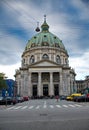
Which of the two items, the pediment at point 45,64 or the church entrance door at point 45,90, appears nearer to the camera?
the pediment at point 45,64

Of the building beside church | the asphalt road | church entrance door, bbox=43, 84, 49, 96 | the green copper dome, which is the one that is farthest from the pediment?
the asphalt road

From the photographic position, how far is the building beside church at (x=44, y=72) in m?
111

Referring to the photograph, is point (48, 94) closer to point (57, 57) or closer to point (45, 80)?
point (45, 80)

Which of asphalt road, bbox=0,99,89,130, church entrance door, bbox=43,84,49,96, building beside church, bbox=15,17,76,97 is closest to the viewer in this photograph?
asphalt road, bbox=0,99,89,130

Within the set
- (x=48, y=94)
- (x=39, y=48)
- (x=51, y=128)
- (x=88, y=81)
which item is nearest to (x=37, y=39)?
(x=39, y=48)

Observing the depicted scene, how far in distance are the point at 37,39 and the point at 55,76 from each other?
22523 millimetres

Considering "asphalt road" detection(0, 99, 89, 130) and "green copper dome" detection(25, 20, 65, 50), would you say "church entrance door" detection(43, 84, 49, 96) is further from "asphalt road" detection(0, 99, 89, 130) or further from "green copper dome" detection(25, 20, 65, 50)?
"asphalt road" detection(0, 99, 89, 130)

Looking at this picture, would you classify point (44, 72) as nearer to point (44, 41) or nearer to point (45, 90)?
point (45, 90)

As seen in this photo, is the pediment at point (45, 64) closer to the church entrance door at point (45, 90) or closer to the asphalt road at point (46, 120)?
the church entrance door at point (45, 90)

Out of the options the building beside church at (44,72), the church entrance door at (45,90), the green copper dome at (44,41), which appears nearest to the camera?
the building beside church at (44,72)

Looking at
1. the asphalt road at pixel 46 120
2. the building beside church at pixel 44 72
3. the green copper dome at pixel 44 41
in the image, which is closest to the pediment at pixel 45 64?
the building beside church at pixel 44 72

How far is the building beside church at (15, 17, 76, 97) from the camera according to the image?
11125 centimetres

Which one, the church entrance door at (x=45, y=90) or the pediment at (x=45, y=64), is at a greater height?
the pediment at (x=45, y=64)

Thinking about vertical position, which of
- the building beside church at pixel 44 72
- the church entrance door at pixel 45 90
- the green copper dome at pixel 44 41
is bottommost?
the church entrance door at pixel 45 90
